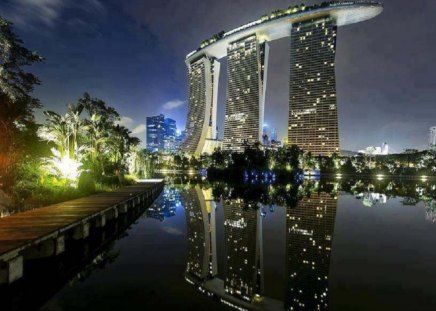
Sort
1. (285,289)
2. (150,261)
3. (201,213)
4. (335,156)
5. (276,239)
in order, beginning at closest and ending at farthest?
(285,289), (150,261), (276,239), (201,213), (335,156)

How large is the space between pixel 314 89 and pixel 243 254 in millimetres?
160457

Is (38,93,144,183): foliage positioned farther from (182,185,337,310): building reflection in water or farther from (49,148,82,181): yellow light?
(182,185,337,310): building reflection in water

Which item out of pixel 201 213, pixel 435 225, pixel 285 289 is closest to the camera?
pixel 285 289

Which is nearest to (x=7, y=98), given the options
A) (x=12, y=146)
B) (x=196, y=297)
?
(x=12, y=146)

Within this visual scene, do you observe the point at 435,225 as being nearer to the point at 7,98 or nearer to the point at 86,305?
the point at 86,305

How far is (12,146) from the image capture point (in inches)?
971

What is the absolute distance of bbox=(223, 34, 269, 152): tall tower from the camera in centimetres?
18225

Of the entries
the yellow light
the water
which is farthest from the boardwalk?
the yellow light

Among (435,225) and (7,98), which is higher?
(7,98)

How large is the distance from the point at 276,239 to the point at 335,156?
13107cm

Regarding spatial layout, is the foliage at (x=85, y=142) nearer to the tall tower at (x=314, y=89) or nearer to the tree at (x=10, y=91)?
the tree at (x=10, y=91)

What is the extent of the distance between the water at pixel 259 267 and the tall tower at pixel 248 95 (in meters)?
154

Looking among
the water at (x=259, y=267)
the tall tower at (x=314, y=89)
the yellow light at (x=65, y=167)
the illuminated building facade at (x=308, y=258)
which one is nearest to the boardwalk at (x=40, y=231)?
the water at (x=259, y=267)

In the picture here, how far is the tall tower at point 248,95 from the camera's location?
182250 mm
